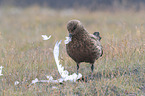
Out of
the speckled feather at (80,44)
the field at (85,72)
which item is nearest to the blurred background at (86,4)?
the field at (85,72)

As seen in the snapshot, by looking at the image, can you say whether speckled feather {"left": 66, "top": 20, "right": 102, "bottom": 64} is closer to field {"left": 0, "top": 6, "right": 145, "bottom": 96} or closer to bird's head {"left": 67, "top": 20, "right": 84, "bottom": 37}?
bird's head {"left": 67, "top": 20, "right": 84, "bottom": 37}

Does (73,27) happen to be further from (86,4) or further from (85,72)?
(86,4)

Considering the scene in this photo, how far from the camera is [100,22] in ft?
36.7

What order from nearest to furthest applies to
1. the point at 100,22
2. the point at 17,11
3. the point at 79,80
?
the point at 79,80 < the point at 100,22 < the point at 17,11

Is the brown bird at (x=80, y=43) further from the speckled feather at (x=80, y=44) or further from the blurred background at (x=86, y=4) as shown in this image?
the blurred background at (x=86, y=4)

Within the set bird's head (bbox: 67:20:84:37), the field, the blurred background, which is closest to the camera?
the field

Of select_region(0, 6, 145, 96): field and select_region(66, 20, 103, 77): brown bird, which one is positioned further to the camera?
select_region(66, 20, 103, 77): brown bird

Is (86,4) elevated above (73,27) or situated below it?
above

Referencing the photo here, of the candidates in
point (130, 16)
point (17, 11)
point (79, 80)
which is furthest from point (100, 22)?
point (79, 80)

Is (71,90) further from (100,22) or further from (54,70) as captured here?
(100,22)

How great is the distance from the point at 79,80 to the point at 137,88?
903 mm

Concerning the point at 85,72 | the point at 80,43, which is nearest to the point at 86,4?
the point at 85,72

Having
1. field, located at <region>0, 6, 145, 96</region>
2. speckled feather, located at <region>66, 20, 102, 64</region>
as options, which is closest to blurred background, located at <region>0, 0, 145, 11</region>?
field, located at <region>0, 6, 145, 96</region>

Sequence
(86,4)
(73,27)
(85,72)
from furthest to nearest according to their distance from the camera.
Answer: (86,4) → (85,72) → (73,27)
